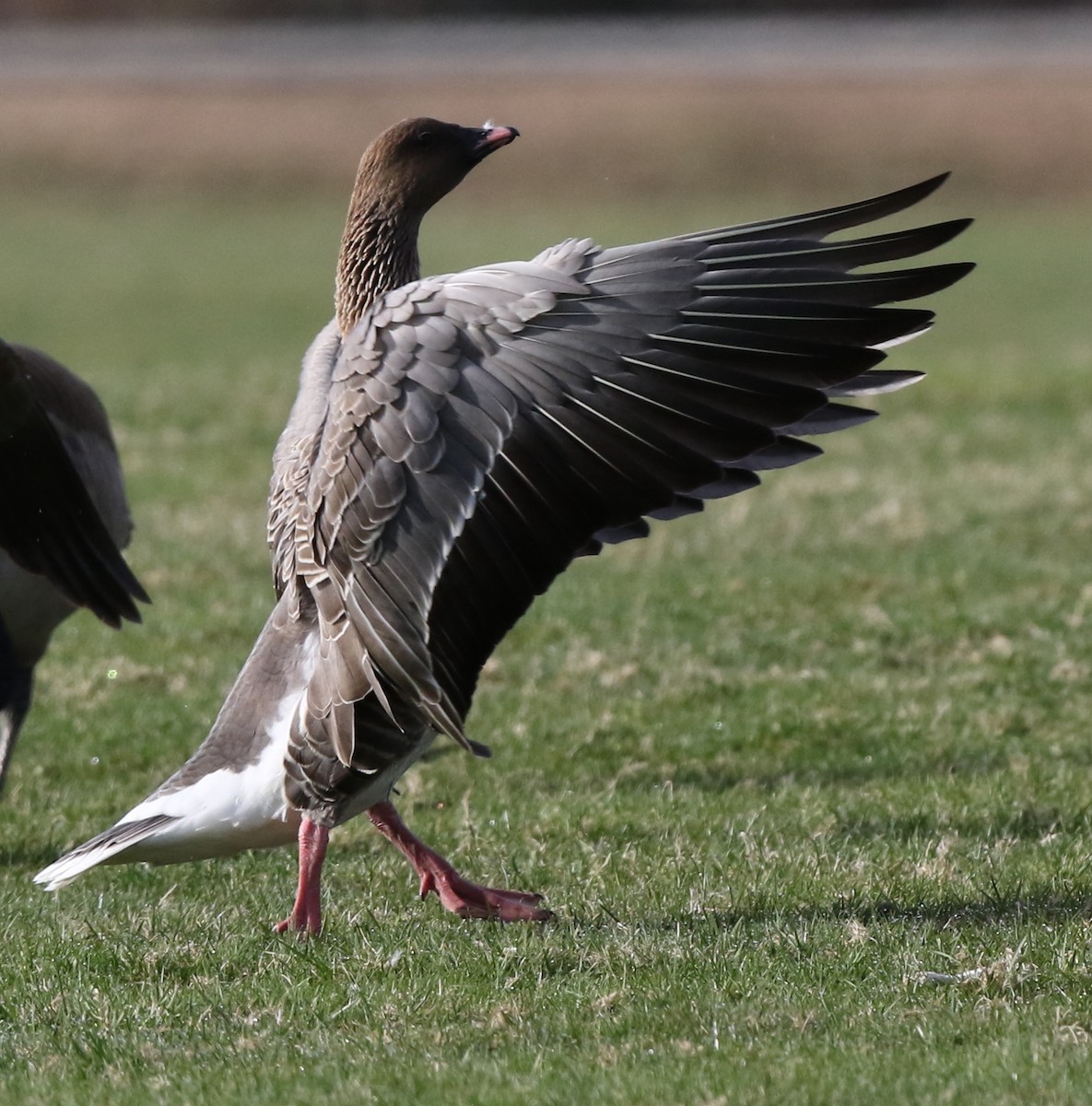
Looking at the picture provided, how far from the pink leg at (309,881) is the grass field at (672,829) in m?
0.11

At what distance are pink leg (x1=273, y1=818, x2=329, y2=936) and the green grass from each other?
86mm

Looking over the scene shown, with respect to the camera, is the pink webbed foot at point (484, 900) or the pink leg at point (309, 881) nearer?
the pink leg at point (309, 881)

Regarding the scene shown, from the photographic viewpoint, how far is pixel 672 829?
589 cm

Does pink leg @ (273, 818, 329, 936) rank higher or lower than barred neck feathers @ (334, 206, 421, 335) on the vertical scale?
lower

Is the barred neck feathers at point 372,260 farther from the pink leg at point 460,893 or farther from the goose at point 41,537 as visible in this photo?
the pink leg at point 460,893

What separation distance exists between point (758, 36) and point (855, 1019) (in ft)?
151

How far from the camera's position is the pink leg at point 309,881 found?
15.5ft

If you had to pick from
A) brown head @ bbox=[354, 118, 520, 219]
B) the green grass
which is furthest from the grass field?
brown head @ bbox=[354, 118, 520, 219]

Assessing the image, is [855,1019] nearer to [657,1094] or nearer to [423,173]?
[657,1094]

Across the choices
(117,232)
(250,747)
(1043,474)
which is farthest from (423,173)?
(117,232)

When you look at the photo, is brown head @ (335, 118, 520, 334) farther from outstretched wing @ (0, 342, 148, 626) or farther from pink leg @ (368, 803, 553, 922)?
pink leg @ (368, 803, 553, 922)

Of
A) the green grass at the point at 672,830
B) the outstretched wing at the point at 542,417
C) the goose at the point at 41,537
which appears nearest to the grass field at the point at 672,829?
the green grass at the point at 672,830

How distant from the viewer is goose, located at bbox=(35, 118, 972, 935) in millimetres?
4383

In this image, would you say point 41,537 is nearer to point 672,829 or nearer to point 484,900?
point 484,900
